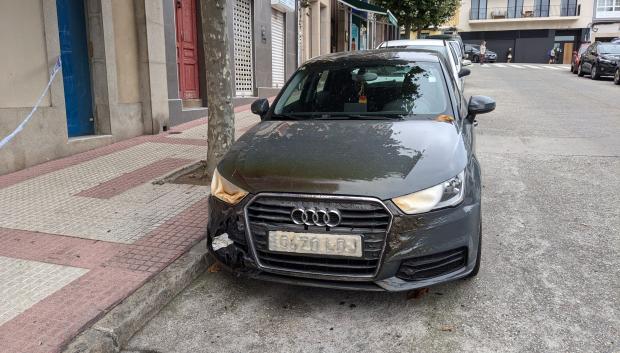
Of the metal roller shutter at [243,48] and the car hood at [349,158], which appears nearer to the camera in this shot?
the car hood at [349,158]

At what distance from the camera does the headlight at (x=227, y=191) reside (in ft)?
11.0

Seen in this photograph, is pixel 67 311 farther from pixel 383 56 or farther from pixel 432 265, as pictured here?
pixel 383 56

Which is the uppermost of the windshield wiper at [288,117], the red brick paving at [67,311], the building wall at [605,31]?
the building wall at [605,31]

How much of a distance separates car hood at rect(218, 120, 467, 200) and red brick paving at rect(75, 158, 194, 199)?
2419 mm

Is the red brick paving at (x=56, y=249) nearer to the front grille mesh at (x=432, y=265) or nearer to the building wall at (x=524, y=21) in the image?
the front grille mesh at (x=432, y=265)

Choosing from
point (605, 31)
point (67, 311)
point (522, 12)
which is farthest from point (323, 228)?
point (522, 12)

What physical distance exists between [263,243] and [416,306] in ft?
3.58

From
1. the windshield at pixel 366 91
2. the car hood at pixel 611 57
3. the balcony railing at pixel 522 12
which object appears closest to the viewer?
the windshield at pixel 366 91

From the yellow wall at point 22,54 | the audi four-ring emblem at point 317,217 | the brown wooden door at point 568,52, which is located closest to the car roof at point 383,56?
the audi four-ring emblem at point 317,217

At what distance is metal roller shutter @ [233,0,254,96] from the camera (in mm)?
13180

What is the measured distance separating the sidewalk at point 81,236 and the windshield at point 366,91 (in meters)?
1.44

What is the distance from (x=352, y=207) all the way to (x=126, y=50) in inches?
278

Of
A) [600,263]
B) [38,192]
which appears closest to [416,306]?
[600,263]

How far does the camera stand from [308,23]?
20266mm
